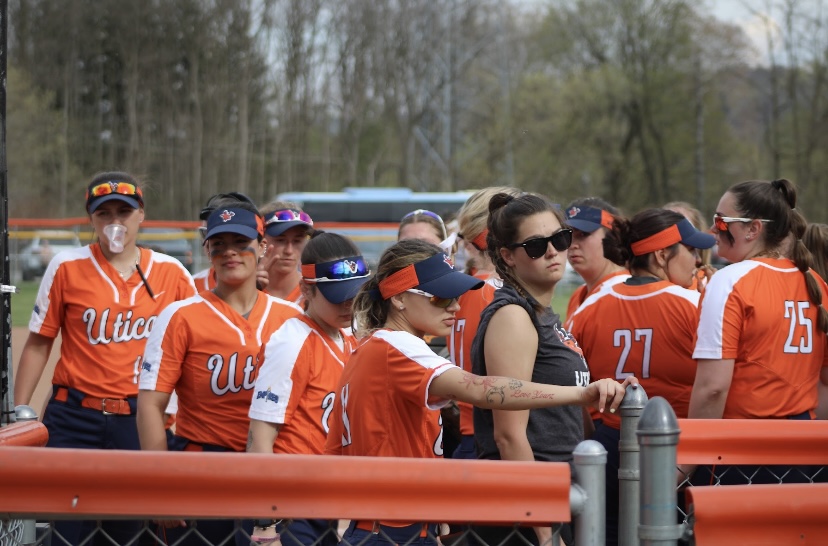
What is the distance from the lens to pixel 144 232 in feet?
106

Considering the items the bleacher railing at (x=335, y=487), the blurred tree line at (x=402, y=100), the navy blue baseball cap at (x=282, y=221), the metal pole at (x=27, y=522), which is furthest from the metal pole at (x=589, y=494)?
the blurred tree line at (x=402, y=100)

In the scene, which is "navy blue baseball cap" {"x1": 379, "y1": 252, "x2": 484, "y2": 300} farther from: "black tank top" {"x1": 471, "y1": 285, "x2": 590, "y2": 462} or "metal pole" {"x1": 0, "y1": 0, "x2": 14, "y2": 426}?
"metal pole" {"x1": 0, "y1": 0, "x2": 14, "y2": 426}

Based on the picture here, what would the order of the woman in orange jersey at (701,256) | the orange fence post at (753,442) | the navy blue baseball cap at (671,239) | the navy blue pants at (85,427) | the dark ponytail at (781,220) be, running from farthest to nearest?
the woman in orange jersey at (701,256) < the navy blue pants at (85,427) < the navy blue baseball cap at (671,239) < the dark ponytail at (781,220) < the orange fence post at (753,442)

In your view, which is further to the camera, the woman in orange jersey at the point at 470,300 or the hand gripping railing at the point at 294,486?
the woman in orange jersey at the point at 470,300

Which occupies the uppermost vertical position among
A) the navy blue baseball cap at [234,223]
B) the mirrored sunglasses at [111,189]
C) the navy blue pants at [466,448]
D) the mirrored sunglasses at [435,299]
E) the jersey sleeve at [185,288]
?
the mirrored sunglasses at [111,189]

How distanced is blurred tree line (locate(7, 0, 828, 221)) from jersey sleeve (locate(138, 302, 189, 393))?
38219mm

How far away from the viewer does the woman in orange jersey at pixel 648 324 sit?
4516mm

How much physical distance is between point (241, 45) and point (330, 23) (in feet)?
14.8

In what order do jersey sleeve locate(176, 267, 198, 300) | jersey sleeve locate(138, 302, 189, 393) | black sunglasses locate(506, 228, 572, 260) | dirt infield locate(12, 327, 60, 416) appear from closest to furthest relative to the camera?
black sunglasses locate(506, 228, 572, 260)
jersey sleeve locate(138, 302, 189, 393)
jersey sleeve locate(176, 267, 198, 300)
dirt infield locate(12, 327, 60, 416)

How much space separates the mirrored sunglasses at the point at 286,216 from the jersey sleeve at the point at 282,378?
1.73m

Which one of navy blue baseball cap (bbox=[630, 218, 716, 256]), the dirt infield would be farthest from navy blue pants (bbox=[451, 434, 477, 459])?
the dirt infield

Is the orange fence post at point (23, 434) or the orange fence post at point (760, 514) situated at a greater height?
the orange fence post at point (23, 434)

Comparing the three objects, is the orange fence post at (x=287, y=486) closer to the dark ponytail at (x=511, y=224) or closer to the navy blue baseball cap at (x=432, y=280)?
the navy blue baseball cap at (x=432, y=280)

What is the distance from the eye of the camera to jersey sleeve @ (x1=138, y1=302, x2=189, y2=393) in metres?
3.97
